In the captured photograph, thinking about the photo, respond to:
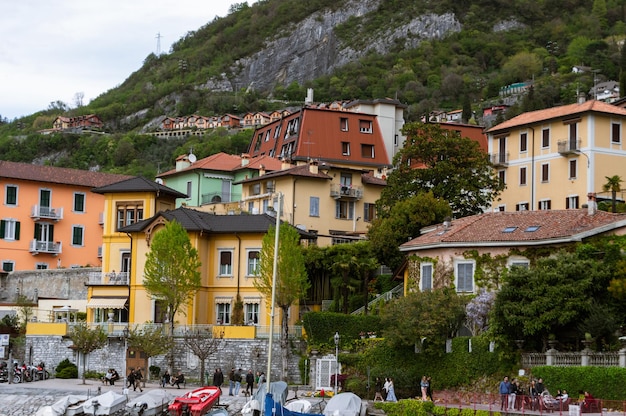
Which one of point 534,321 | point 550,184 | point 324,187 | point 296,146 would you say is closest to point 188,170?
point 296,146

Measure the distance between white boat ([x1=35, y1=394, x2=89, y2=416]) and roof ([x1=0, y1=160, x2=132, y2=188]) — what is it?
129 ft

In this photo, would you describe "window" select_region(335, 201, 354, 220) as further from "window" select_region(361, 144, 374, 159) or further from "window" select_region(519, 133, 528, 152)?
"window" select_region(361, 144, 374, 159)

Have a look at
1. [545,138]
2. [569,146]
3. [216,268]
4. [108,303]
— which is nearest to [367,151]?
[545,138]

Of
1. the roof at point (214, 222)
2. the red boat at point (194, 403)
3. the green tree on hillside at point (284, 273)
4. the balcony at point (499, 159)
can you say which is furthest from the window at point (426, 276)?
the balcony at point (499, 159)

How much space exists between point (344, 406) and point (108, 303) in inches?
1005

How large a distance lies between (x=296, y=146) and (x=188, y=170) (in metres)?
10.3

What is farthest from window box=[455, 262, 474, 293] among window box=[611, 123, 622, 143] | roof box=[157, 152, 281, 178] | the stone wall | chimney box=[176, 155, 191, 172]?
chimney box=[176, 155, 191, 172]

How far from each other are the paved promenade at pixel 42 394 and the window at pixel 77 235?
98.9ft

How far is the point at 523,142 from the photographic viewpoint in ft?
252

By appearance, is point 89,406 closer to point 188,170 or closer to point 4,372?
point 4,372

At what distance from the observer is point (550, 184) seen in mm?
73938

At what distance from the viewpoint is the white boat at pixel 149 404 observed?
4431 cm

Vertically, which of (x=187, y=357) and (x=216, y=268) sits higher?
(x=216, y=268)

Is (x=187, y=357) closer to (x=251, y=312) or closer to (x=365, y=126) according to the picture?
(x=251, y=312)
